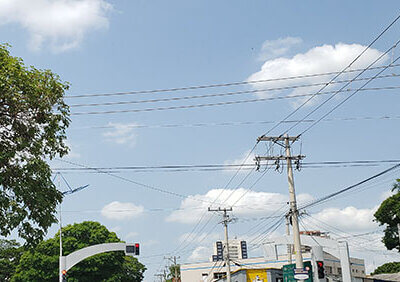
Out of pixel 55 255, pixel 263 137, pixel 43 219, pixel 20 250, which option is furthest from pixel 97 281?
pixel 43 219

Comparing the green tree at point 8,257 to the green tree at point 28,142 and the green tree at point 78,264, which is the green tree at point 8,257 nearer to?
the green tree at point 78,264

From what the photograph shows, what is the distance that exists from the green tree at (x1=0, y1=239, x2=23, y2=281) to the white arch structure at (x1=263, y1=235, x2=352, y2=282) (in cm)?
3908

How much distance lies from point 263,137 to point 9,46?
17710mm

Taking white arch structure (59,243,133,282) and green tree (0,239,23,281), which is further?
green tree (0,239,23,281)

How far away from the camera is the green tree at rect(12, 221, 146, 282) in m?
57.2

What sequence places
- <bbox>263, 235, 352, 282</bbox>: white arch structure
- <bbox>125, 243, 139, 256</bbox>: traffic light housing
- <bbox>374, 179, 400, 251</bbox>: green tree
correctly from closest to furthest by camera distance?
<bbox>263, 235, 352, 282</bbox>: white arch structure < <bbox>125, 243, 139, 256</bbox>: traffic light housing < <bbox>374, 179, 400, 251</bbox>: green tree

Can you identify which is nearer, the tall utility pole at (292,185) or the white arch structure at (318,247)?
the tall utility pole at (292,185)

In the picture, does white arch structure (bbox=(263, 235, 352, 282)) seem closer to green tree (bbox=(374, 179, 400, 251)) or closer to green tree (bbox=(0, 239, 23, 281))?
green tree (bbox=(374, 179, 400, 251))

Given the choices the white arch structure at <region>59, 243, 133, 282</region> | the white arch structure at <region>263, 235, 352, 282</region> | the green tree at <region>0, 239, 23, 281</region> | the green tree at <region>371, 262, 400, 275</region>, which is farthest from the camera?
the green tree at <region>371, 262, 400, 275</region>

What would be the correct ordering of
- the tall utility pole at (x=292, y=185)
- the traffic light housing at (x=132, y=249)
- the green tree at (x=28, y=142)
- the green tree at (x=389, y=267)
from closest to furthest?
the green tree at (x=28, y=142)
the tall utility pole at (x=292, y=185)
the traffic light housing at (x=132, y=249)
the green tree at (x=389, y=267)

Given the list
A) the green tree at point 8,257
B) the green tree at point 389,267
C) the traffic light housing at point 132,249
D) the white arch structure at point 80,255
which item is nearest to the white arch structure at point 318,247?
the traffic light housing at point 132,249

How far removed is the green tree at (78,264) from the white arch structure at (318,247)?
17297 millimetres

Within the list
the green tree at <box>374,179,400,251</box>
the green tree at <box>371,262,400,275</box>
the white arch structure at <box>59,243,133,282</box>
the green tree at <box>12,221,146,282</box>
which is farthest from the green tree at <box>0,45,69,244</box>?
the green tree at <box>371,262,400,275</box>

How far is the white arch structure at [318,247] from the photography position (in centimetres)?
3765
